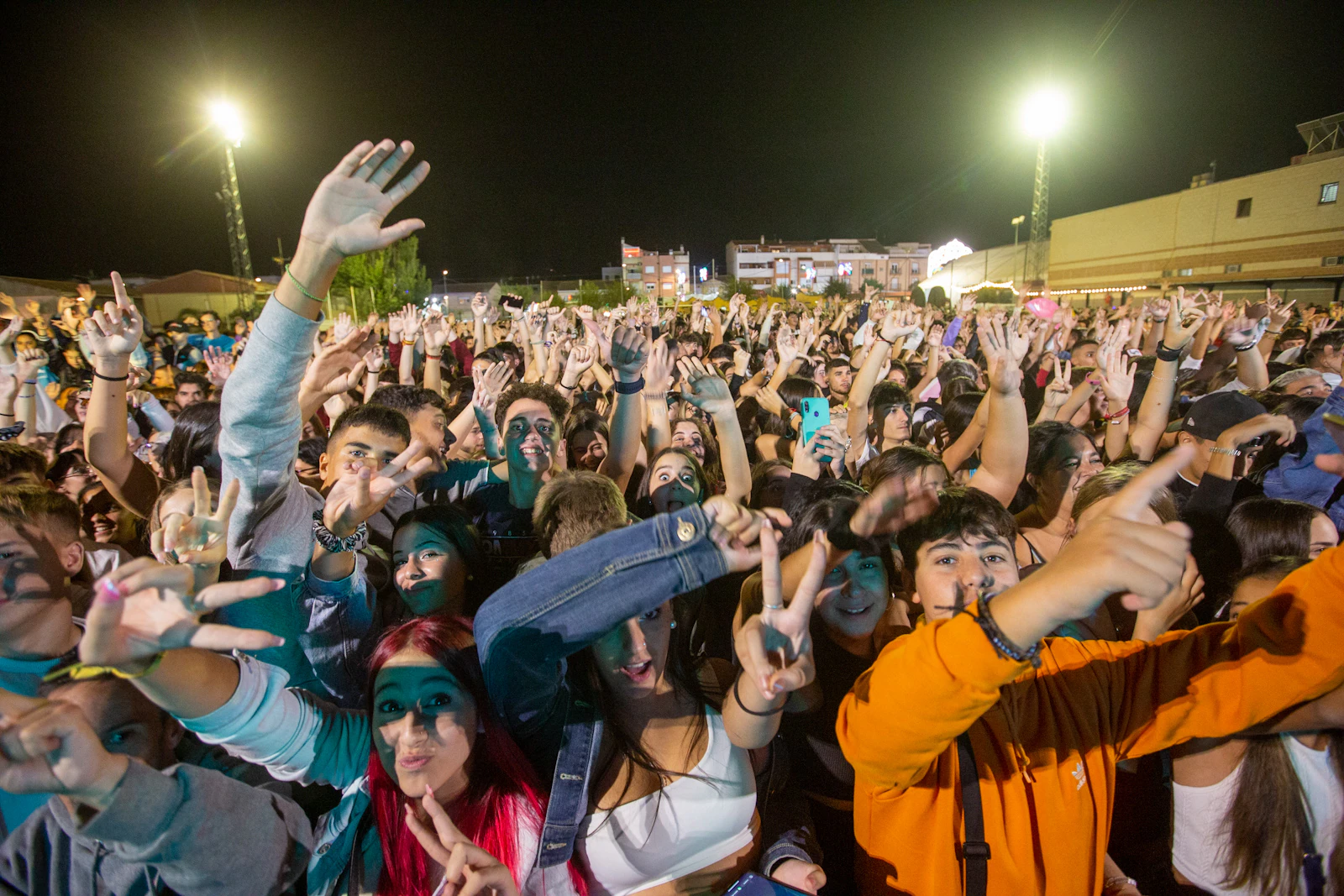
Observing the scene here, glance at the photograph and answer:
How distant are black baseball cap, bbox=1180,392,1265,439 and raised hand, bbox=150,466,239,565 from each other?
4.22 metres

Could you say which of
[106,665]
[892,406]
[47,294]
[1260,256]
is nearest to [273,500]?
[106,665]

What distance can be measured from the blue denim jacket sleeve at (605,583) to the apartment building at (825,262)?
79170 mm

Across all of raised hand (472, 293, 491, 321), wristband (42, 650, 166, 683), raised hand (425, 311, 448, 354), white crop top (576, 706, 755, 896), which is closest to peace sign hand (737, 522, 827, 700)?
white crop top (576, 706, 755, 896)

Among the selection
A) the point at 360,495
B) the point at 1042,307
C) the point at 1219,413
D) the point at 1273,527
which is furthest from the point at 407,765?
the point at 1042,307

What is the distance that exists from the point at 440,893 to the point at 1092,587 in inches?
56.7

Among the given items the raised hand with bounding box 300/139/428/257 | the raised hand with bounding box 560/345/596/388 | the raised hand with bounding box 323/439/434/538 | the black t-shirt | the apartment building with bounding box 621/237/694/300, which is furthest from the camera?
the apartment building with bounding box 621/237/694/300

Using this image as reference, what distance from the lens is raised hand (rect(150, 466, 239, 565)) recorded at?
1.36 metres

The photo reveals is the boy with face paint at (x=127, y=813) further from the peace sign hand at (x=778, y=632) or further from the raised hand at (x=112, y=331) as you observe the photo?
the raised hand at (x=112, y=331)

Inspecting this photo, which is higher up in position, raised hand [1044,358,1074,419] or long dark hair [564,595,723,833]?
raised hand [1044,358,1074,419]

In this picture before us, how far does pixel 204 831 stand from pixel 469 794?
0.57 m

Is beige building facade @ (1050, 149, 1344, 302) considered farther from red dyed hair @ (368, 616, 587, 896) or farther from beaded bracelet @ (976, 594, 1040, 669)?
red dyed hair @ (368, 616, 587, 896)

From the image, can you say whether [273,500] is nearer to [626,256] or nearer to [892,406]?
[892,406]

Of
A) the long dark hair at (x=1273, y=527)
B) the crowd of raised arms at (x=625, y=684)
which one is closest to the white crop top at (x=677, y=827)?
the crowd of raised arms at (x=625, y=684)

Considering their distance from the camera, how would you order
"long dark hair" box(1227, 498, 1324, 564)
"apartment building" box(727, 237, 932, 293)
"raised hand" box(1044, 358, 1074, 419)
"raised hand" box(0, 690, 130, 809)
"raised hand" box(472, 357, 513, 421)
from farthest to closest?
"apartment building" box(727, 237, 932, 293), "raised hand" box(1044, 358, 1074, 419), "raised hand" box(472, 357, 513, 421), "long dark hair" box(1227, 498, 1324, 564), "raised hand" box(0, 690, 130, 809)
